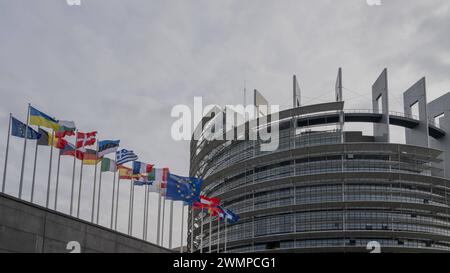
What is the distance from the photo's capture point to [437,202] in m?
102

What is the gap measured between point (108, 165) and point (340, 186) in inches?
2154

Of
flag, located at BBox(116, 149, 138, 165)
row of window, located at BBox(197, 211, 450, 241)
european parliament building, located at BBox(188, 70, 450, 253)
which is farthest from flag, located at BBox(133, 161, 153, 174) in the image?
row of window, located at BBox(197, 211, 450, 241)

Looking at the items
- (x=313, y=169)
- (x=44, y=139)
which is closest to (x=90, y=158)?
(x=44, y=139)

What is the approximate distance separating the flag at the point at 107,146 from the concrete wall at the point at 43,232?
16414mm

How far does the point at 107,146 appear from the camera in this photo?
52.6m

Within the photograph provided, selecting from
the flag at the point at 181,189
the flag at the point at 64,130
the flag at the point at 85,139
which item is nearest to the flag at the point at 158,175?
the flag at the point at 181,189

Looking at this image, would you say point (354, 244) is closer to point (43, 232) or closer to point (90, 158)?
point (90, 158)

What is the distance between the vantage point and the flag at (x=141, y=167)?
2213 inches

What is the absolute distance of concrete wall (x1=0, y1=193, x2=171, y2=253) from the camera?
28.1 metres

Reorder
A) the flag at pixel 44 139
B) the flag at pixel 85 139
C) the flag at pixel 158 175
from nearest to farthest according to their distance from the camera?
the flag at pixel 44 139 < the flag at pixel 85 139 < the flag at pixel 158 175

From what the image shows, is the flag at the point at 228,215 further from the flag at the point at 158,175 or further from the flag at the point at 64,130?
the flag at the point at 64,130
